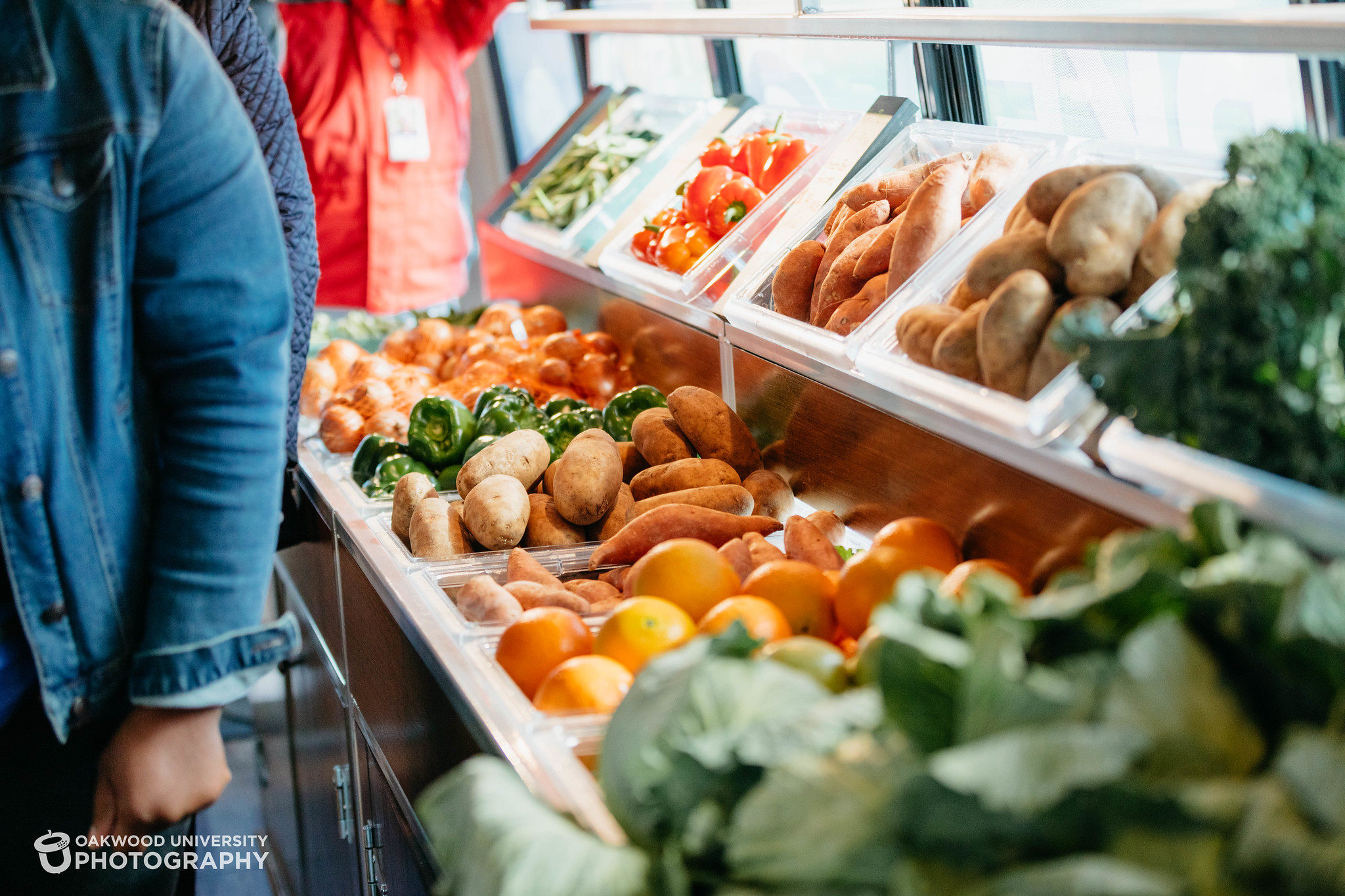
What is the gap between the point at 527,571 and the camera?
1830mm

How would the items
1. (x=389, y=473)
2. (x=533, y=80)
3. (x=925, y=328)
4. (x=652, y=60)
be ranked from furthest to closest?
(x=533, y=80) < (x=652, y=60) < (x=389, y=473) < (x=925, y=328)

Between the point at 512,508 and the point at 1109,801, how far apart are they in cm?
142

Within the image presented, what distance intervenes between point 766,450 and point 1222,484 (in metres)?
1.19

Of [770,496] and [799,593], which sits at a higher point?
[799,593]

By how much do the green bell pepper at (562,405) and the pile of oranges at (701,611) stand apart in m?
1.06

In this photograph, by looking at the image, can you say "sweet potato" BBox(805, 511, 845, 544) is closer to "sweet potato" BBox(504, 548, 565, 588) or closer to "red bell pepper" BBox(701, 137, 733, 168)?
"sweet potato" BBox(504, 548, 565, 588)

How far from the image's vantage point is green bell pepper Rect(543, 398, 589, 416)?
2611 mm

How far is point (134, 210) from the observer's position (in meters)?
1.19

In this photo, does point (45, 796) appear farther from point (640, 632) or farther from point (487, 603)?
point (640, 632)

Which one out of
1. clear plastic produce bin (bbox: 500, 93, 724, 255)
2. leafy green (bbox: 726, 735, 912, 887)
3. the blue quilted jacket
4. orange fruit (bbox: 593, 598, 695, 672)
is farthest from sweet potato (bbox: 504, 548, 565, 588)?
clear plastic produce bin (bbox: 500, 93, 724, 255)

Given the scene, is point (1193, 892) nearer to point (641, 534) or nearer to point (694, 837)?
point (694, 837)

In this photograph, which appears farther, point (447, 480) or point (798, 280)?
point (447, 480)

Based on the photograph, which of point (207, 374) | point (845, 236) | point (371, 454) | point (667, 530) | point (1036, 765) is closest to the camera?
point (1036, 765)

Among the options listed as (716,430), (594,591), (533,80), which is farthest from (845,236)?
(533,80)
